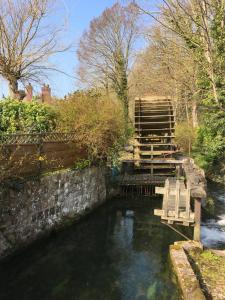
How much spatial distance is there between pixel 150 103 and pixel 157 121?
989 millimetres

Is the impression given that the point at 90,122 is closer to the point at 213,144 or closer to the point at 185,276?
the point at 185,276

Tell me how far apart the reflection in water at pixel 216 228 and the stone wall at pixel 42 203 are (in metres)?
3.65

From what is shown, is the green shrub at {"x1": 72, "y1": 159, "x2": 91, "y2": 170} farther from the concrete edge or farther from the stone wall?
the concrete edge

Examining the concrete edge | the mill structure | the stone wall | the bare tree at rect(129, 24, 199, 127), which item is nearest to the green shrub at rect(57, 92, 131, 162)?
the stone wall

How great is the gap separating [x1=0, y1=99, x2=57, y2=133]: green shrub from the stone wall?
1793mm

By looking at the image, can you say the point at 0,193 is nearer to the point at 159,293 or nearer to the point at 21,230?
the point at 21,230

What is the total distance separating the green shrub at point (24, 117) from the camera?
32.2 ft

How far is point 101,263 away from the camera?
7.41 meters

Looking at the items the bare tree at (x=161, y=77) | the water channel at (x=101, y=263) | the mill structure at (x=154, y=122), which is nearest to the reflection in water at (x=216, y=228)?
the water channel at (x=101, y=263)

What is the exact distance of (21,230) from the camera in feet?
24.7

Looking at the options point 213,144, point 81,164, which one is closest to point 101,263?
point 81,164

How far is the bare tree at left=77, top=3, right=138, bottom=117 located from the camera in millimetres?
25516

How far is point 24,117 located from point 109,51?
17.0 m

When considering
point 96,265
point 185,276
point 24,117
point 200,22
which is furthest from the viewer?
point 24,117
